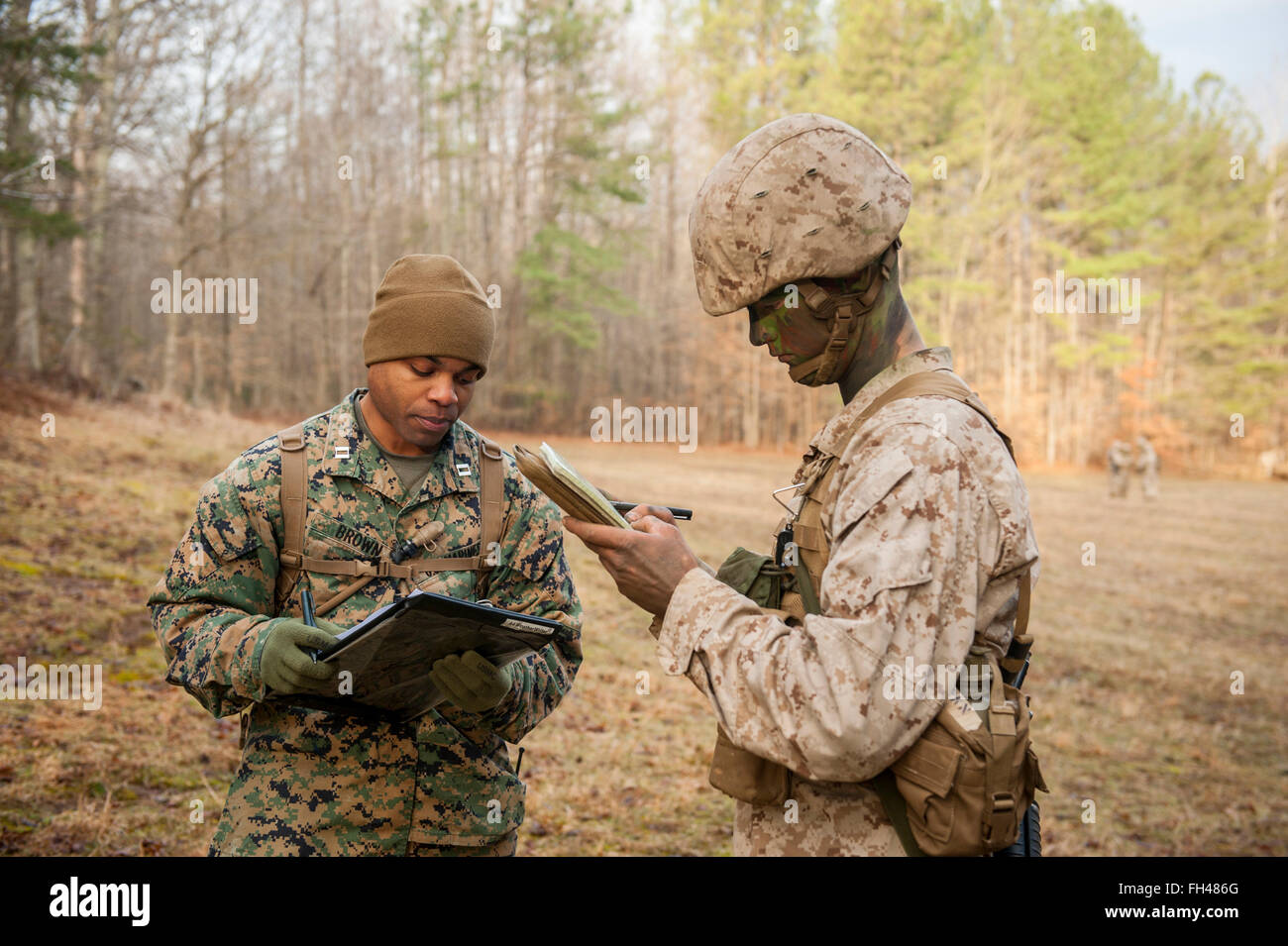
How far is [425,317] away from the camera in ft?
9.18

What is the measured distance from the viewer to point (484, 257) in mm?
33438

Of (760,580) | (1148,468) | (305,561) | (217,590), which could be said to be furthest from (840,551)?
(1148,468)

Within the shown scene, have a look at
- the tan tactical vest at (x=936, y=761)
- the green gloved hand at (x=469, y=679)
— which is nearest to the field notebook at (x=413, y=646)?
the green gloved hand at (x=469, y=679)

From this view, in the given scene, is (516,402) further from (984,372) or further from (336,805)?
(336,805)

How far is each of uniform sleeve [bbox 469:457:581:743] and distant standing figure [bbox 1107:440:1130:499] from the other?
81.1 ft

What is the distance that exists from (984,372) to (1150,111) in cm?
1213

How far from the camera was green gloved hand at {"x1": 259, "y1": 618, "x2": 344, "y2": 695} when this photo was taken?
2314mm

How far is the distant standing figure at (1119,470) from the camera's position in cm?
2438

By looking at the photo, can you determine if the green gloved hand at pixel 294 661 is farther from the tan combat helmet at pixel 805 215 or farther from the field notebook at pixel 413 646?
the tan combat helmet at pixel 805 215

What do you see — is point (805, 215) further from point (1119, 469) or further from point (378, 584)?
point (1119, 469)

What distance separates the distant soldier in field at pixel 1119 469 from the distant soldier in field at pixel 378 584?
24.9m

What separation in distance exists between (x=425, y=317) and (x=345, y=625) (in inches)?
37.0

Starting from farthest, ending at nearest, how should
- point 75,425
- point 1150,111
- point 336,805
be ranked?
point 1150,111 → point 75,425 → point 336,805

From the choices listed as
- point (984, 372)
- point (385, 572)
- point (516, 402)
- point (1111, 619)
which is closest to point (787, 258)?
point (385, 572)
